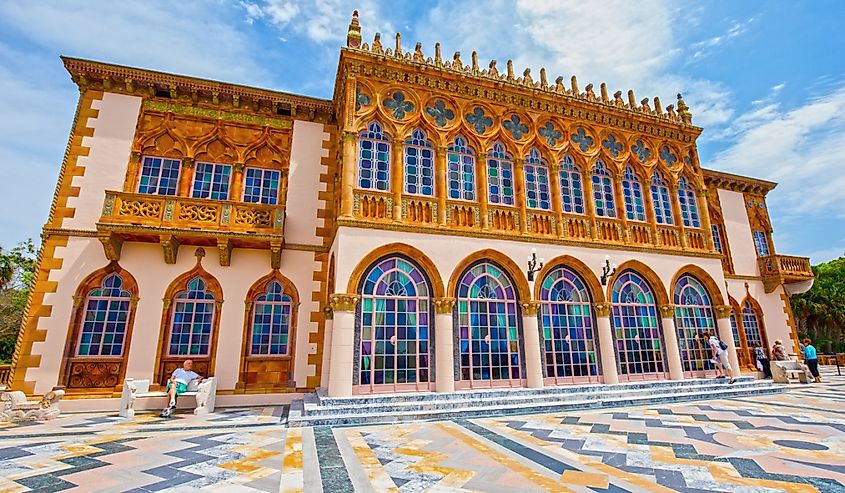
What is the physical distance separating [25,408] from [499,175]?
12.6m

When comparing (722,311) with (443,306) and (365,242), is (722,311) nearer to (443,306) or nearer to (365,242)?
(443,306)

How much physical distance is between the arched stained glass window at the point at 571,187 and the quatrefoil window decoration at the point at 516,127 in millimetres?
1669

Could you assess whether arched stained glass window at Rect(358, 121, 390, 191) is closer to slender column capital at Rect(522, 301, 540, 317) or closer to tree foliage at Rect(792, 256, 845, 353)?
slender column capital at Rect(522, 301, 540, 317)

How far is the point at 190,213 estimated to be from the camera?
34.1ft

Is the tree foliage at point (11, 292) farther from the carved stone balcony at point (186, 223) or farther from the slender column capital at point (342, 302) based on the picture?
the slender column capital at point (342, 302)

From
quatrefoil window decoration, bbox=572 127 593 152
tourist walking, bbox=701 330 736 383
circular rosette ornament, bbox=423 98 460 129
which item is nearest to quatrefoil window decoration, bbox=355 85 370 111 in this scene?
circular rosette ornament, bbox=423 98 460 129

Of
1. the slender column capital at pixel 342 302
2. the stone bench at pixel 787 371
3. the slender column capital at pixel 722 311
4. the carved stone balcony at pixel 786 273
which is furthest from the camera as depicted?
the carved stone balcony at pixel 786 273

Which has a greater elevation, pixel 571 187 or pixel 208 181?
pixel 571 187

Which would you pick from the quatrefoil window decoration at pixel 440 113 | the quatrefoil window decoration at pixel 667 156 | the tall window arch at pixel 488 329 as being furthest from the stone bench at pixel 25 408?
the quatrefoil window decoration at pixel 667 156

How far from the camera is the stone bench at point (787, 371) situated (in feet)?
42.1

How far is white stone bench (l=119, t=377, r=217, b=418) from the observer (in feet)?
28.9

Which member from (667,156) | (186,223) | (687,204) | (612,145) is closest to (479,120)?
(612,145)

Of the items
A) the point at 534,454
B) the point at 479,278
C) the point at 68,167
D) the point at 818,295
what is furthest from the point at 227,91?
the point at 818,295

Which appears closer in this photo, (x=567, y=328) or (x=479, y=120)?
(x=567, y=328)
